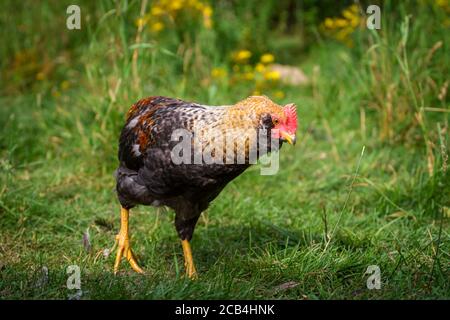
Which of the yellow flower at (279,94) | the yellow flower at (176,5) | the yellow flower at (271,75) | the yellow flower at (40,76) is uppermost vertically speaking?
the yellow flower at (176,5)

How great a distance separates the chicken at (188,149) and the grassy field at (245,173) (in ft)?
1.41

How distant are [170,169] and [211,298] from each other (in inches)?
27.3

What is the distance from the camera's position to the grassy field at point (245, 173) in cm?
369

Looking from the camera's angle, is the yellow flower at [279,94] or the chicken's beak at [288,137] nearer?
the chicken's beak at [288,137]

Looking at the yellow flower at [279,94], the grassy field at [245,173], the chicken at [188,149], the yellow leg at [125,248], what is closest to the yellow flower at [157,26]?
the grassy field at [245,173]

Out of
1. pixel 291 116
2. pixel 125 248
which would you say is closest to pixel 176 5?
pixel 125 248

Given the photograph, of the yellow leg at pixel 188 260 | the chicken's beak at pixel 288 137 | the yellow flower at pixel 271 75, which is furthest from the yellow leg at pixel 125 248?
the yellow flower at pixel 271 75

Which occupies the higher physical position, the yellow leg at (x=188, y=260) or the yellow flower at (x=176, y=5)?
the yellow flower at (x=176, y=5)

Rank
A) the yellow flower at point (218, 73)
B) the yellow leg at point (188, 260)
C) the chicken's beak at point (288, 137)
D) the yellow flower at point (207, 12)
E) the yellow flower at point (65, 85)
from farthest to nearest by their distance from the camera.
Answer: the yellow flower at point (65, 85) < the yellow flower at point (207, 12) < the yellow flower at point (218, 73) < the yellow leg at point (188, 260) < the chicken's beak at point (288, 137)

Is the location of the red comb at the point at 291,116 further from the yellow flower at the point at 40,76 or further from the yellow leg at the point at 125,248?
the yellow flower at the point at 40,76

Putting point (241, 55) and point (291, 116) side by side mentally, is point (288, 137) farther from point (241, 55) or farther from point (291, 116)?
point (241, 55)

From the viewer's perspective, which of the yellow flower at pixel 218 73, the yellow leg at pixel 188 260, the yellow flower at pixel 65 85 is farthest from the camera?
the yellow flower at pixel 65 85

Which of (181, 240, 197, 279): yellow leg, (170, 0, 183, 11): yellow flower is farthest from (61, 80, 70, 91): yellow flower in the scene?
(181, 240, 197, 279): yellow leg

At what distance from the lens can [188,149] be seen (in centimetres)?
336
